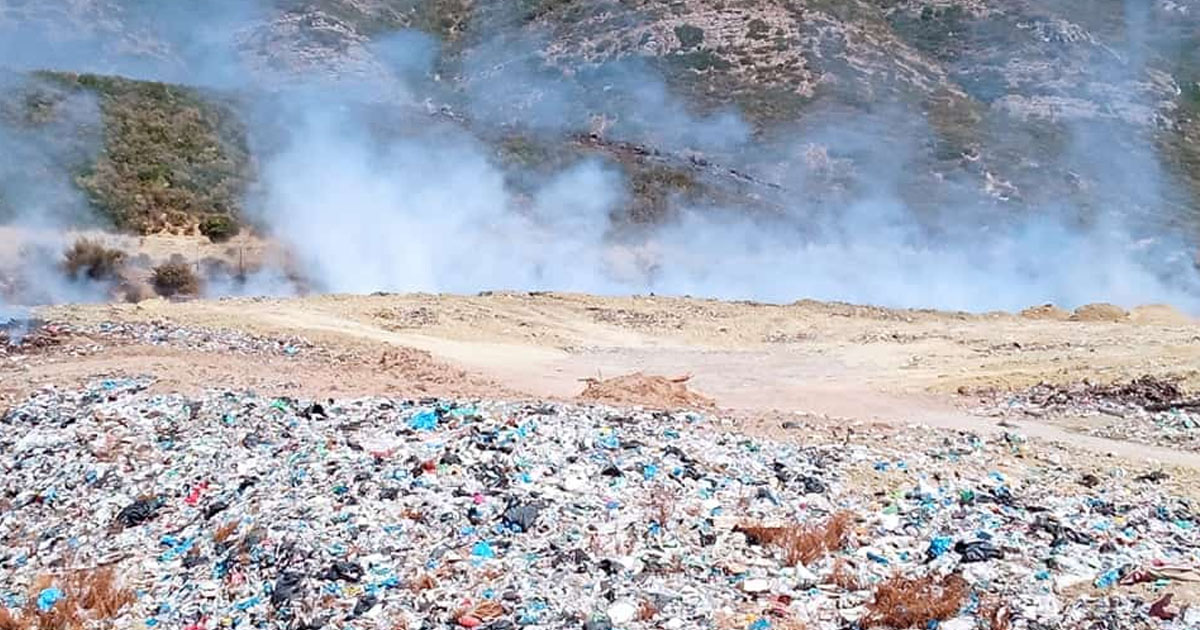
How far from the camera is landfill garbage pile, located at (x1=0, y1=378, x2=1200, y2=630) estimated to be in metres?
5.86

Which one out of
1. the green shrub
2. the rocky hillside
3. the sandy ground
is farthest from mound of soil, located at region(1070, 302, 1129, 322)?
the green shrub

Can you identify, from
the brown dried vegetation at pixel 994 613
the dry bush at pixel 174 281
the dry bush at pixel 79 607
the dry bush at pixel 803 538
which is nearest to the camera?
the brown dried vegetation at pixel 994 613

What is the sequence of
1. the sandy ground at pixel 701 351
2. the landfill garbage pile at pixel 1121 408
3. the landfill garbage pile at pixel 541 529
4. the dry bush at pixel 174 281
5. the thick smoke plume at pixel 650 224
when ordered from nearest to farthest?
the landfill garbage pile at pixel 541 529
the landfill garbage pile at pixel 1121 408
the sandy ground at pixel 701 351
the dry bush at pixel 174 281
the thick smoke plume at pixel 650 224

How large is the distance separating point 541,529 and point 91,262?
62.6ft

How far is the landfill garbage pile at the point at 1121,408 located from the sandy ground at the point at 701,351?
36 centimetres

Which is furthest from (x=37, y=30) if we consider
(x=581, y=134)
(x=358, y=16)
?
(x=581, y=134)

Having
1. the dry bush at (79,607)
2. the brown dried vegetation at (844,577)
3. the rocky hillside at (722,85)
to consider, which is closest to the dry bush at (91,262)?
the rocky hillside at (722,85)

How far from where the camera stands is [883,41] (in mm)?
46312

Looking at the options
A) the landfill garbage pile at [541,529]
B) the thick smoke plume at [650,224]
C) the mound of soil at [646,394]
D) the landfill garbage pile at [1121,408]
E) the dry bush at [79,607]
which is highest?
the thick smoke plume at [650,224]

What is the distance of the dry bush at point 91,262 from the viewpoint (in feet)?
74.0

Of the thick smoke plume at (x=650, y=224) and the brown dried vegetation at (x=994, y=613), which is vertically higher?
the thick smoke plume at (x=650, y=224)

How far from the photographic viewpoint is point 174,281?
A: 22.7 m

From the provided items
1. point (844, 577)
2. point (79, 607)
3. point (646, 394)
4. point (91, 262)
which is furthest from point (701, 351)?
point (91, 262)

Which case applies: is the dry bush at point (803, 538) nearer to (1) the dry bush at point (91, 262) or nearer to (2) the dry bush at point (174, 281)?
(2) the dry bush at point (174, 281)
